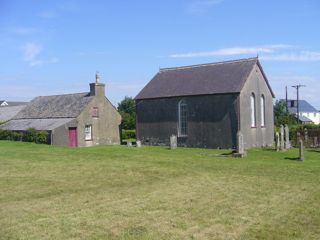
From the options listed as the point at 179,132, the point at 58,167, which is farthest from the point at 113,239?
the point at 179,132

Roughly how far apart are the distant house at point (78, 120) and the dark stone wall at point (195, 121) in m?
3.93

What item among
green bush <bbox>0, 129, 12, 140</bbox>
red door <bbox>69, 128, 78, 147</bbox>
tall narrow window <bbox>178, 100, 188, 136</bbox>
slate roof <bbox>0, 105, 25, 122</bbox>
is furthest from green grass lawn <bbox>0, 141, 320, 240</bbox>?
slate roof <bbox>0, 105, 25, 122</bbox>

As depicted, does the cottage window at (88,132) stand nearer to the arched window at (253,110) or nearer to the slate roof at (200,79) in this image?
the slate roof at (200,79)

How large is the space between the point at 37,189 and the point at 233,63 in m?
27.2

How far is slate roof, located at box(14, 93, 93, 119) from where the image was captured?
137 feet

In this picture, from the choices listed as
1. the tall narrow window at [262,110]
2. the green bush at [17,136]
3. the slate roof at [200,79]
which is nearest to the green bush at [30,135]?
the green bush at [17,136]

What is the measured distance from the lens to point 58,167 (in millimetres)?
20328

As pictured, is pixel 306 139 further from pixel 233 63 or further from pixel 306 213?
pixel 306 213

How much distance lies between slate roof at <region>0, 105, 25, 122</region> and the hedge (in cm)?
1008

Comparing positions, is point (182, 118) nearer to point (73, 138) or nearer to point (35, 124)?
point (73, 138)

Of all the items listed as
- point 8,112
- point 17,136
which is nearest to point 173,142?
point 17,136

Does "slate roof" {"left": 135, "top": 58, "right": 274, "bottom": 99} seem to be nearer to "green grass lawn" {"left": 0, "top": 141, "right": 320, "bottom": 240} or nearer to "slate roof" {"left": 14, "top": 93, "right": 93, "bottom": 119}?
"slate roof" {"left": 14, "top": 93, "right": 93, "bottom": 119}

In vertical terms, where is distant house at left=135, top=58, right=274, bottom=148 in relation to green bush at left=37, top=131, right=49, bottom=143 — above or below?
above

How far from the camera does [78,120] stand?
40.0m
